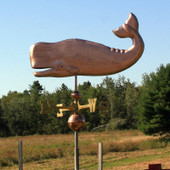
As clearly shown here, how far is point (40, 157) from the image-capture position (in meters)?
15.4

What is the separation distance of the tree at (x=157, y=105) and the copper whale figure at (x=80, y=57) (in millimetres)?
14833

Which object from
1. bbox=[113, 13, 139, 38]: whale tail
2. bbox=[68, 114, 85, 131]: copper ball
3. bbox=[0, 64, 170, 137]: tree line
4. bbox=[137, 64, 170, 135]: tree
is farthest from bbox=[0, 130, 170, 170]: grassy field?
bbox=[0, 64, 170, 137]: tree line

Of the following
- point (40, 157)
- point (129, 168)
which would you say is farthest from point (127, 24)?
point (40, 157)

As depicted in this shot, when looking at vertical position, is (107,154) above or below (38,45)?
below

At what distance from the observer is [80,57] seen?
5332 millimetres

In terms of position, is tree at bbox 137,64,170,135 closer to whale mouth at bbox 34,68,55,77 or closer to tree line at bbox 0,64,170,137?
tree line at bbox 0,64,170,137

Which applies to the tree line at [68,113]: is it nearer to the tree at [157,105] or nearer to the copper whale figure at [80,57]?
the tree at [157,105]

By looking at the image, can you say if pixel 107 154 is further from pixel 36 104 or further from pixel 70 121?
pixel 36 104

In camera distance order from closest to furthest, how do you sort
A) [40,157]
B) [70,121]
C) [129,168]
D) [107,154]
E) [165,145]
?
[70,121] < [129,168] < [40,157] < [107,154] < [165,145]

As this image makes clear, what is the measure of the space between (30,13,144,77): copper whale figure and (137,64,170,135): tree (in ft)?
48.7

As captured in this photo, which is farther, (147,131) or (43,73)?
(147,131)

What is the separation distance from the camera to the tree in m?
19.8

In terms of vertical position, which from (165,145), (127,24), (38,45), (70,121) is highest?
(127,24)

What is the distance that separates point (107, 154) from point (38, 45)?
12260 millimetres
